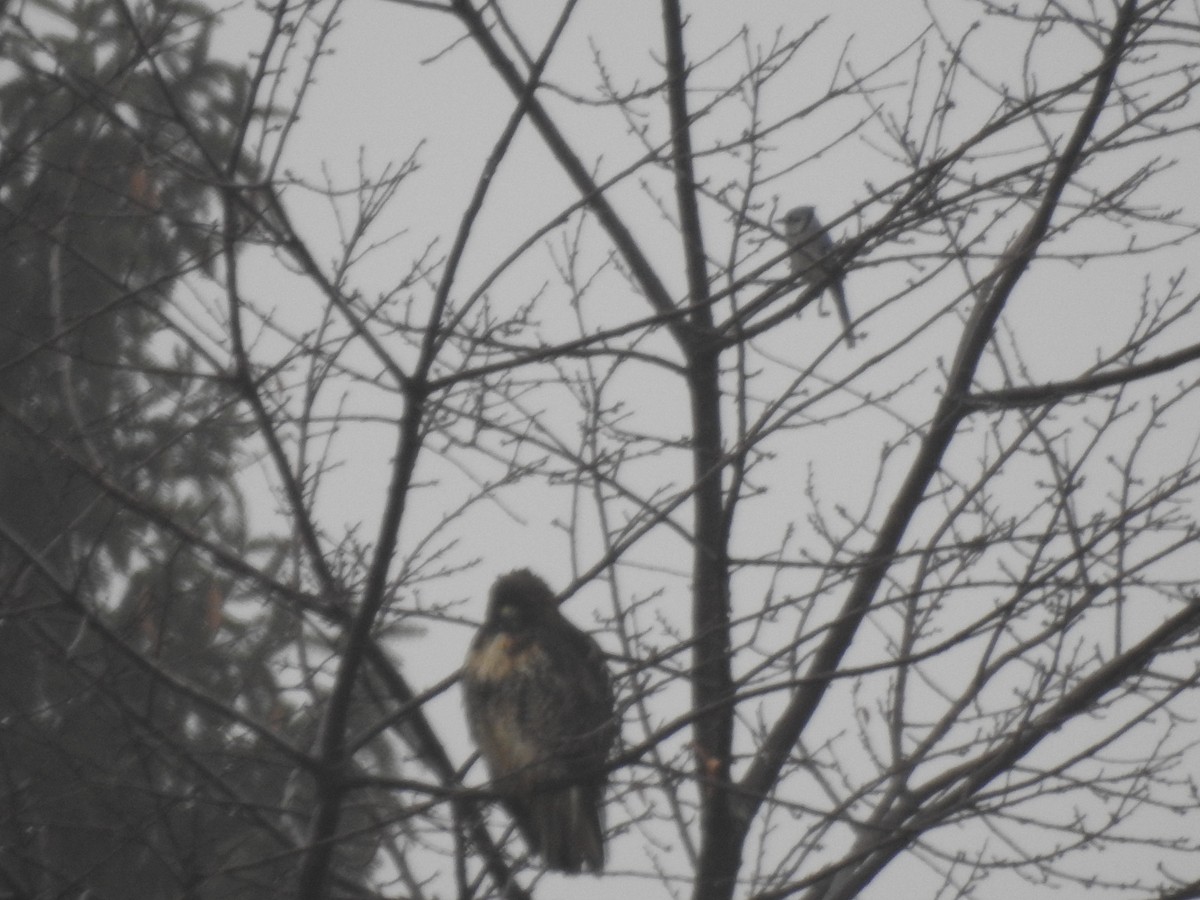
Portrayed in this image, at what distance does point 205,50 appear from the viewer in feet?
29.0

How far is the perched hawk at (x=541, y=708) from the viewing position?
4543mm

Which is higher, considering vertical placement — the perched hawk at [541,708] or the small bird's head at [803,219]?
the small bird's head at [803,219]

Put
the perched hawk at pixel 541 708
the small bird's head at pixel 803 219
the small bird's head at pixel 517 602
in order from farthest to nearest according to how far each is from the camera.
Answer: the small bird's head at pixel 517 602 < the perched hawk at pixel 541 708 < the small bird's head at pixel 803 219

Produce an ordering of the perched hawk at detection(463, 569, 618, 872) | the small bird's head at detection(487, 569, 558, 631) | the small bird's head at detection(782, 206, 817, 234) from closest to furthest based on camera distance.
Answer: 1. the small bird's head at detection(782, 206, 817, 234)
2. the perched hawk at detection(463, 569, 618, 872)
3. the small bird's head at detection(487, 569, 558, 631)

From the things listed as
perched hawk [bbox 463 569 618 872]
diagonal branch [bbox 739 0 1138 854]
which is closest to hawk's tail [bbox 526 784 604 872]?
perched hawk [bbox 463 569 618 872]

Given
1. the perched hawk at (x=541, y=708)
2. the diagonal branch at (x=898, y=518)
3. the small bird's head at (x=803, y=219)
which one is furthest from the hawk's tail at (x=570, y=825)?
the small bird's head at (x=803, y=219)

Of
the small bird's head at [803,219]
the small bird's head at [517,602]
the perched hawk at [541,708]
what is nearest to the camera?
the small bird's head at [803,219]

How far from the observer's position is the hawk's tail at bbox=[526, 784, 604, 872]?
455 centimetres

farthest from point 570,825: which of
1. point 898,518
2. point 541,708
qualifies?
point 898,518

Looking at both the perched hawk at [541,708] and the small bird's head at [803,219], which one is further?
the perched hawk at [541,708]

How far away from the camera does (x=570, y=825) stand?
180 inches

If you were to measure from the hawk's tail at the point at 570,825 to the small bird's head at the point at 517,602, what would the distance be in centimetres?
52

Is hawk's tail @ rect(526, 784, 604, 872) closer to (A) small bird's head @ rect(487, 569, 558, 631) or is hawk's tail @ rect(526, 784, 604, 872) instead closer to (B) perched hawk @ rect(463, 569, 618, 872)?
(B) perched hawk @ rect(463, 569, 618, 872)

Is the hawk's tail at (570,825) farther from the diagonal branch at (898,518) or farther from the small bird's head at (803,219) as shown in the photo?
the small bird's head at (803,219)
